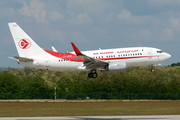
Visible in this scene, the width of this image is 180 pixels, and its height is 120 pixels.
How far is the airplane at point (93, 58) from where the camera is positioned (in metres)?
53.0

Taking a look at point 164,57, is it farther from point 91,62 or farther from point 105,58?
point 91,62

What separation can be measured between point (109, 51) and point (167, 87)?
181 ft

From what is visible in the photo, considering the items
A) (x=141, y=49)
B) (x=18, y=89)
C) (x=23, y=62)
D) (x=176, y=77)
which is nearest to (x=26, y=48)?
(x=23, y=62)

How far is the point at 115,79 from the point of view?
10575 cm

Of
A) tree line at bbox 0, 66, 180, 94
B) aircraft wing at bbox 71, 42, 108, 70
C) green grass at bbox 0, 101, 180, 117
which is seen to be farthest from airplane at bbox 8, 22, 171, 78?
tree line at bbox 0, 66, 180, 94

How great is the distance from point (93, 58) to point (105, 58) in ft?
8.76

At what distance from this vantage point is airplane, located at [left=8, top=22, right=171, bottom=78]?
53.0 metres

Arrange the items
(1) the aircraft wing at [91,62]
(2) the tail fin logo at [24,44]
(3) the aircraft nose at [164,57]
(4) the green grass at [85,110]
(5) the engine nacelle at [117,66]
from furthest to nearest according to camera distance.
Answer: (2) the tail fin logo at [24,44] < (3) the aircraft nose at [164,57] < (5) the engine nacelle at [117,66] < (1) the aircraft wing at [91,62] < (4) the green grass at [85,110]

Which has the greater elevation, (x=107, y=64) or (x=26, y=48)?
(x=26, y=48)

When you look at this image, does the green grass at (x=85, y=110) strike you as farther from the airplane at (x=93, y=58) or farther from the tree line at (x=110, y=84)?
the tree line at (x=110, y=84)

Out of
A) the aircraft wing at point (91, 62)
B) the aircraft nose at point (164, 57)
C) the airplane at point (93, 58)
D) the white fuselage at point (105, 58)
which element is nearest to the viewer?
the aircraft wing at point (91, 62)

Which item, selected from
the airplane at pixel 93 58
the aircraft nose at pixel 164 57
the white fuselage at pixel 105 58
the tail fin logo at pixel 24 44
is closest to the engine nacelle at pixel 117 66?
the airplane at pixel 93 58

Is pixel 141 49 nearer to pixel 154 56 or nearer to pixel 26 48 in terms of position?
pixel 154 56

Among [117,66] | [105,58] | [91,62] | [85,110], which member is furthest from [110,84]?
[117,66]
